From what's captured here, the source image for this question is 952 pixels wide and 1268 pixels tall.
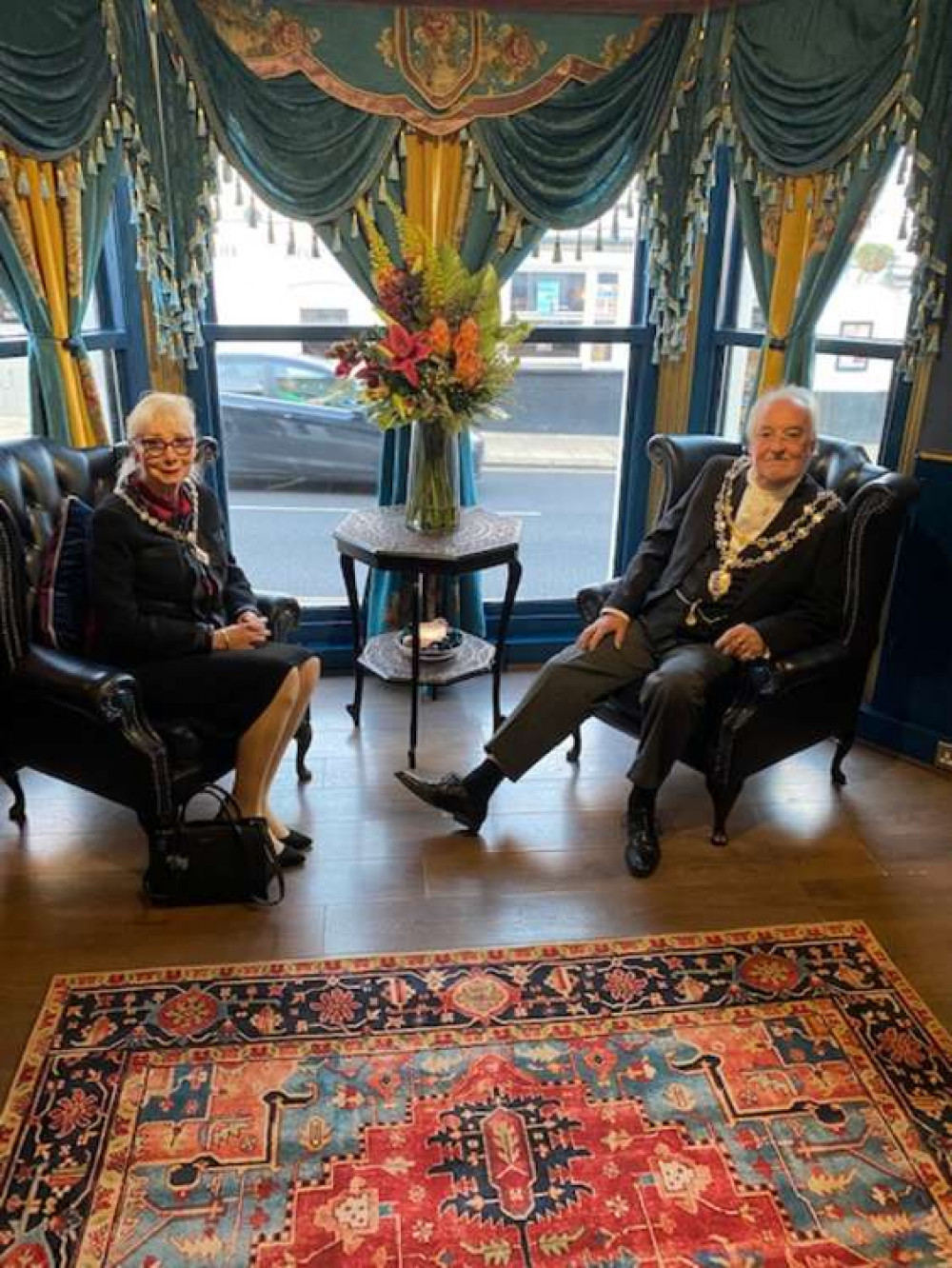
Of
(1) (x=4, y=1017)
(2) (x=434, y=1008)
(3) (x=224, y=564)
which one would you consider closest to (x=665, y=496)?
(3) (x=224, y=564)

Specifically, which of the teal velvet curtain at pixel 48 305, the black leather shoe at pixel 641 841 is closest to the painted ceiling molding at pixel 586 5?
the teal velvet curtain at pixel 48 305

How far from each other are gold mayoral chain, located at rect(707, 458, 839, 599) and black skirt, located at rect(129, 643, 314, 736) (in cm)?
120

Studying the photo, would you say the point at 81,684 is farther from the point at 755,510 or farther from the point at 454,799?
the point at 755,510

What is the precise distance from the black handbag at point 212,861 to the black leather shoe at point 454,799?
49 cm

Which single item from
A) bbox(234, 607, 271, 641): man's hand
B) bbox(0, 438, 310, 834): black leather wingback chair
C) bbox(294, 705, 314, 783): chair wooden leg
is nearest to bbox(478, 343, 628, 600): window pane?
bbox(294, 705, 314, 783): chair wooden leg

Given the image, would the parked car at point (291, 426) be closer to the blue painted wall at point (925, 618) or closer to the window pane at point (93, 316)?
the window pane at point (93, 316)

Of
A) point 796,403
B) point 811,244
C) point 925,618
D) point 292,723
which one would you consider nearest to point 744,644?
point 796,403

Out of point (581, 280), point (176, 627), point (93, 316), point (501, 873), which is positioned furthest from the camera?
point (581, 280)

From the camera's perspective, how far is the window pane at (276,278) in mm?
3201

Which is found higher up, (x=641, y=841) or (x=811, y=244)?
(x=811, y=244)

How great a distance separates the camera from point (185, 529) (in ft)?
8.07

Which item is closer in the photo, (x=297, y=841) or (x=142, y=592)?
(x=142, y=592)

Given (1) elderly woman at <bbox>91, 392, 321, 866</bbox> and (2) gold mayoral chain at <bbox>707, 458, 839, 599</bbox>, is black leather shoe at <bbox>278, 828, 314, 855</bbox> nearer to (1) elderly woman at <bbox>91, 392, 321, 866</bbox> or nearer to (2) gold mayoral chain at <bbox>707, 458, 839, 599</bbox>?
(1) elderly woman at <bbox>91, 392, 321, 866</bbox>

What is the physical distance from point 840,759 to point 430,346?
5.62 feet
